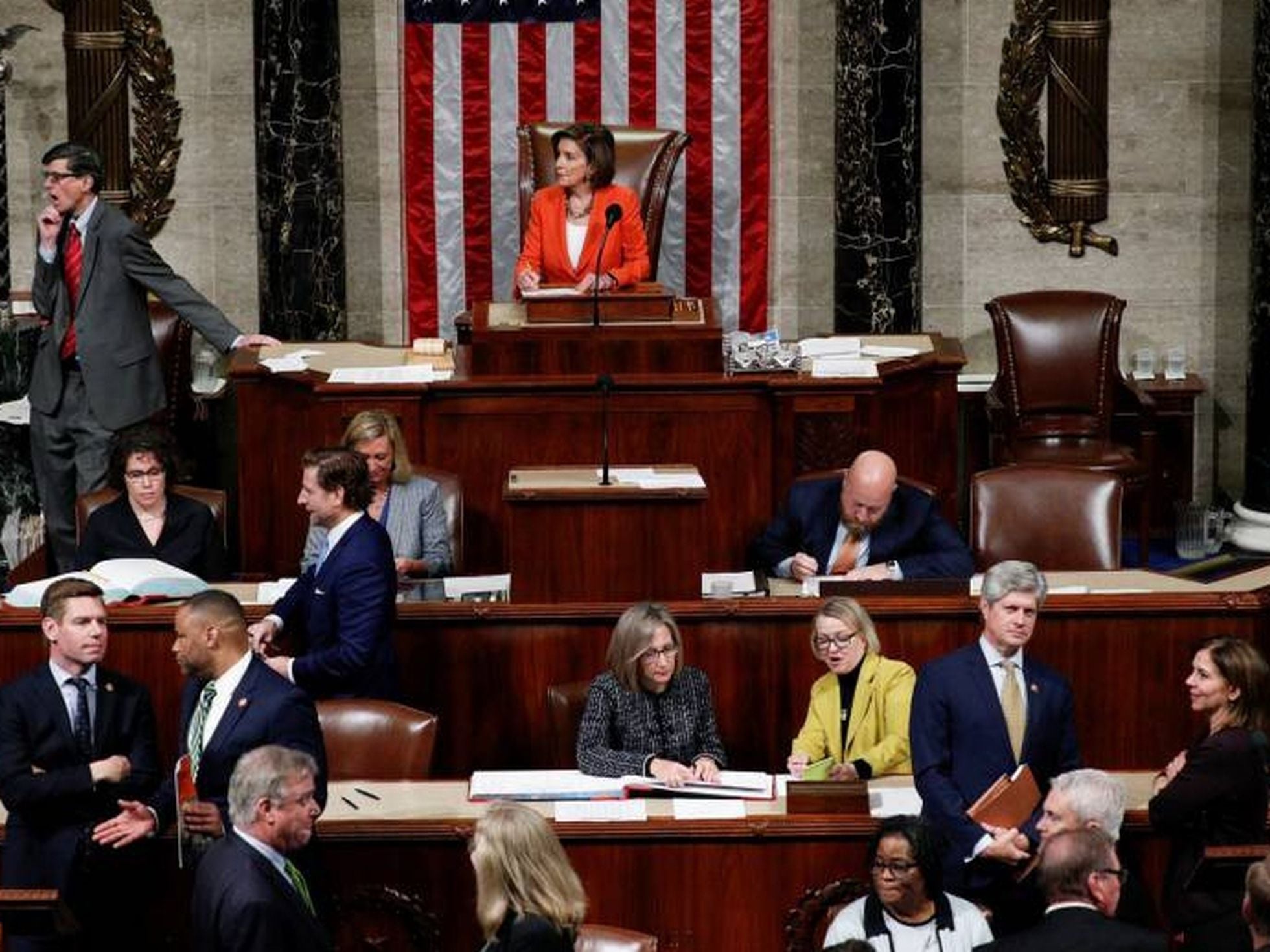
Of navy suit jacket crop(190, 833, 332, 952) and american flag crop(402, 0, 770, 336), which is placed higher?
american flag crop(402, 0, 770, 336)

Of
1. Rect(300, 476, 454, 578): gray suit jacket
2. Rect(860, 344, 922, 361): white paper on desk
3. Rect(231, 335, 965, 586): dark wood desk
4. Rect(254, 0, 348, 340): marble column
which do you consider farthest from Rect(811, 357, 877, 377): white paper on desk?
Rect(254, 0, 348, 340): marble column

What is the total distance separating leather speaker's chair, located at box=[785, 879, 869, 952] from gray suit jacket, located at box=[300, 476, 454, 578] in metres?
2.62

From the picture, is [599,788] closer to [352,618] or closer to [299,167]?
[352,618]

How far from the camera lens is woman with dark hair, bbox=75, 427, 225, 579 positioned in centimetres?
936

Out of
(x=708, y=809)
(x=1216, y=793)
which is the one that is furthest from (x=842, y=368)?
(x=1216, y=793)

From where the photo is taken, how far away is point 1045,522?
→ 9.84m

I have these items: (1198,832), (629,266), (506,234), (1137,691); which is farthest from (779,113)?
(1198,832)

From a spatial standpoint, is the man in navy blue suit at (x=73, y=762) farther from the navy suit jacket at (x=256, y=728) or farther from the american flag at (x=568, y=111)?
the american flag at (x=568, y=111)

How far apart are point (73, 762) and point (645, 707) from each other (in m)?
1.65

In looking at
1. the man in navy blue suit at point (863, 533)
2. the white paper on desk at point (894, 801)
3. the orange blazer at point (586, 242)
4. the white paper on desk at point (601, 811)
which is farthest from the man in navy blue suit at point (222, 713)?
the orange blazer at point (586, 242)

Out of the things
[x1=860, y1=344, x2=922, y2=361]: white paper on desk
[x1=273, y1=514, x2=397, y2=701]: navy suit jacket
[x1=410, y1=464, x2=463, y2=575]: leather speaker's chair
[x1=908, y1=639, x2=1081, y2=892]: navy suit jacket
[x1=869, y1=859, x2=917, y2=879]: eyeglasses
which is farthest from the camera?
[x1=860, y1=344, x2=922, y2=361]: white paper on desk

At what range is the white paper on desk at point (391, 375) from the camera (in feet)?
35.1

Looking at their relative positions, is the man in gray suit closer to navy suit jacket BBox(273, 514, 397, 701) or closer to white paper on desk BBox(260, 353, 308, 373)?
white paper on desk BBox(260, 353, 308, 373)

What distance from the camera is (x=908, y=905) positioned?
6.77 meters
